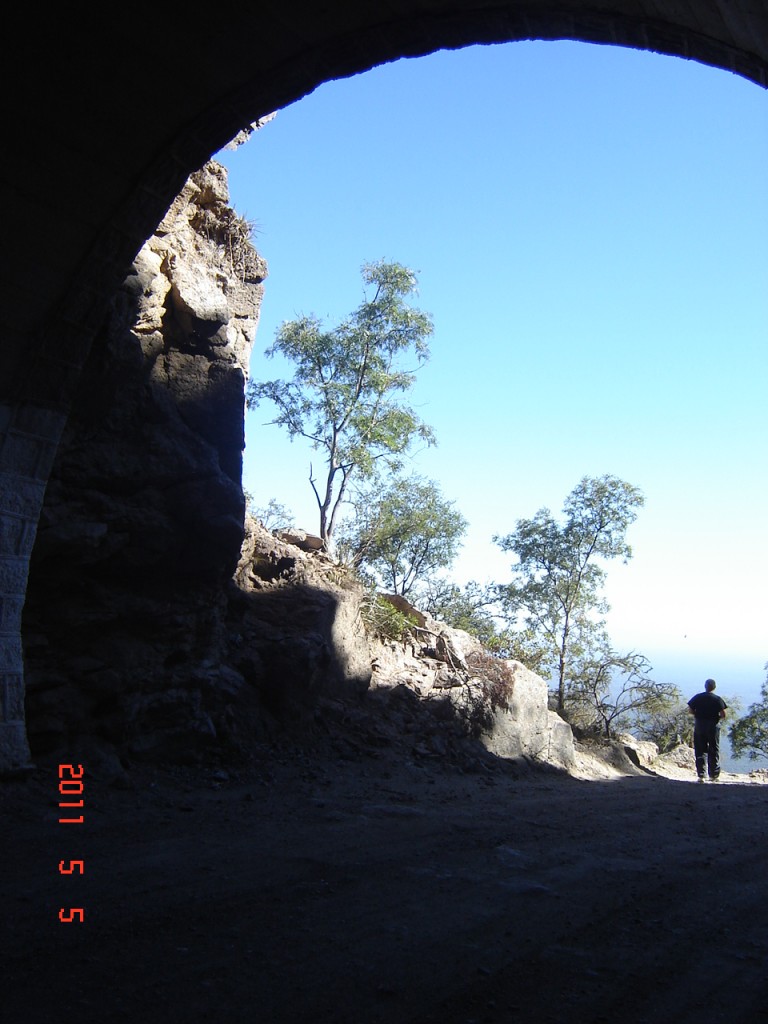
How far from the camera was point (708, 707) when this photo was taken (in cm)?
1259

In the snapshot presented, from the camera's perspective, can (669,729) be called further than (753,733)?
No

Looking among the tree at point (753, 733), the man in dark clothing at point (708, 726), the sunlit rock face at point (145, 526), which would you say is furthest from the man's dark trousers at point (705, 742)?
the sunlit rock face at point (145, 526)

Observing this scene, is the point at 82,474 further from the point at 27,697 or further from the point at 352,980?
the point at 352,980

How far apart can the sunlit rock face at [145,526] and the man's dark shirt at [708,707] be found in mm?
8308

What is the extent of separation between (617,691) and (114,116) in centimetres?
1593

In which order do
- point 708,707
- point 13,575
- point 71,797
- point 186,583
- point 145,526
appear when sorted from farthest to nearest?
point 708,707 < point 186,583 < point 145,526 < point 13,575 < point 71,797

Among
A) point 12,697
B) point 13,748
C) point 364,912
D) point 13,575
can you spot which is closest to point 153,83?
point 13,575

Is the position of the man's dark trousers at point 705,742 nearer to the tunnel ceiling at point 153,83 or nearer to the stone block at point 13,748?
the stone block at point 13,748

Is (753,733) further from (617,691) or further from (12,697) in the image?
(12,697)

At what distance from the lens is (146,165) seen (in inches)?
226

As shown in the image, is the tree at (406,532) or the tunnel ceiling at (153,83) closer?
the tunnel ceiling at (153,83)

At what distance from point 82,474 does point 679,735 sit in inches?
611

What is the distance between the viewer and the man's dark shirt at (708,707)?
12.6 metres

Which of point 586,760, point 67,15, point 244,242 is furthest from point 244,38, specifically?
point 586,760
